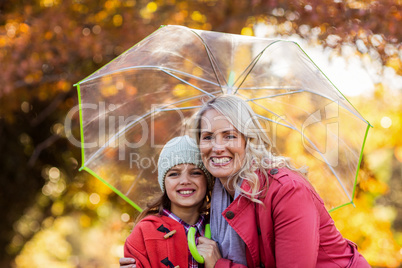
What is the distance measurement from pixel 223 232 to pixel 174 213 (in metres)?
0.46

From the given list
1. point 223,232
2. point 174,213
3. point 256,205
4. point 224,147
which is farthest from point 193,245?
point 224,147

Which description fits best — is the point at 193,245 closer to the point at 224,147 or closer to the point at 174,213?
the point at 174,213

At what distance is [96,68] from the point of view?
5570 millimetres

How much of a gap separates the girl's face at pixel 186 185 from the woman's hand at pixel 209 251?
297mm

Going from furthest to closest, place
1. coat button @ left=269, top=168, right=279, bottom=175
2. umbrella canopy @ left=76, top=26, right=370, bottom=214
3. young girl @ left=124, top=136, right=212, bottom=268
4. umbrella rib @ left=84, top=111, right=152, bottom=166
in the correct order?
umbrella rib @ left=84, top=111, right=152, bottom=166 → umbrella canopy @ left=76, top=26, right=370, bottom=214 → young girl @ left=124, top=136, right=212, bottom=268 → coat button @ left=269, top=168, right=279, bottom=175

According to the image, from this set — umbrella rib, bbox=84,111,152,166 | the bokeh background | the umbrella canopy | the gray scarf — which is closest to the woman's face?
the gray scarf

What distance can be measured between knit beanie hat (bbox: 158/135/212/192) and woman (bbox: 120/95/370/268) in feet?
0.31

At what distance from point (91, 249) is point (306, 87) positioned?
19890 mm

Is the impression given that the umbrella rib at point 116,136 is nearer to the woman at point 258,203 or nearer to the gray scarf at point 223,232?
the woman at point 258,203

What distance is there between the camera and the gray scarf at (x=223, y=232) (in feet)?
8.91

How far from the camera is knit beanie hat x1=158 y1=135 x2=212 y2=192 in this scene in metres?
3.02

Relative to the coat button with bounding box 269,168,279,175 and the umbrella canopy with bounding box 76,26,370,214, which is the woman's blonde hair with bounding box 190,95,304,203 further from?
the umbrella canopy with bounding box 76,26,370,214

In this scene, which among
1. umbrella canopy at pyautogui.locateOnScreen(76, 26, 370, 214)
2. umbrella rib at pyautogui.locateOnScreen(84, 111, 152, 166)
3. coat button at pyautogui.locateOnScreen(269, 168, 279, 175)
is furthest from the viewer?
umbrella rib at pyautogui.locateOnScreen(84, 111, 152, 166)

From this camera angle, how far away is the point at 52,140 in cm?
630
